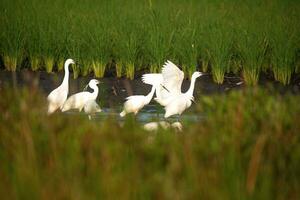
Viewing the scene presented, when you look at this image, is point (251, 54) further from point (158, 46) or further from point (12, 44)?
point (12, 44)

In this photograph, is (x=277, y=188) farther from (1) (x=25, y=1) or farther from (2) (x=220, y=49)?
(1) (x=25, y=1)

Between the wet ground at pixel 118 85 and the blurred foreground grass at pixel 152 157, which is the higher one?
the blurred foreground grass at pixel 152 157

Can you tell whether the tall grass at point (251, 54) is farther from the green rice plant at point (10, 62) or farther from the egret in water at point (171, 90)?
the green rice plant at point (10, 62)

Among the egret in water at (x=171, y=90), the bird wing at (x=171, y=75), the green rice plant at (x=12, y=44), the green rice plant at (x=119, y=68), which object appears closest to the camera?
the egret in water at (x=171, y=90)

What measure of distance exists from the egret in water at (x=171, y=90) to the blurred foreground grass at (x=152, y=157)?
5.23 m

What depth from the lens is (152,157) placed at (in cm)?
400

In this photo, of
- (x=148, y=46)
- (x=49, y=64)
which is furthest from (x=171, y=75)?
(x=49, y=64)

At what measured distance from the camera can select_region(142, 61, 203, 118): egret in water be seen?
1033 centimetres

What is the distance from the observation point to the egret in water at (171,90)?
1033cm

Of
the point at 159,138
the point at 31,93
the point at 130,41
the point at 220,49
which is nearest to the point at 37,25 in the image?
the point at 130,41

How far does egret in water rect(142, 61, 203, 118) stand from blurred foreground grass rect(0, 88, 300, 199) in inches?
206

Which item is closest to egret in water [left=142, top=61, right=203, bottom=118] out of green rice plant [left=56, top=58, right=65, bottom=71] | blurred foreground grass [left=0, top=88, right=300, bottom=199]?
green rice plant [left=56, top=58, right=65, bottom=71]

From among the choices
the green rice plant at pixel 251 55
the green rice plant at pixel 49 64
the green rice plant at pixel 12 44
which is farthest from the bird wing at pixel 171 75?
the green rice plant at pixel 12 44

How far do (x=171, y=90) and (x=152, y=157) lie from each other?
268 inches
